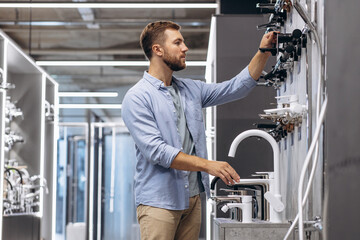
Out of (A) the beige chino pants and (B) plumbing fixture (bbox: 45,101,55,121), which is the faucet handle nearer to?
(A) the beige chino pants

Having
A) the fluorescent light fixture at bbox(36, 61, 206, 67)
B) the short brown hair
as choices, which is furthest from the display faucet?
the fluorescent light fixture at bbox(36, 61, 206, 67)

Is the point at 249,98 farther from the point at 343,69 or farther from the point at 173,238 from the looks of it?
the point at 343,69

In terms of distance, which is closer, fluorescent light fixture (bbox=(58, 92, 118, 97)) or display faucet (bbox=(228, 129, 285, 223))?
display faucet (bbox=(228, 129, 285, 223))

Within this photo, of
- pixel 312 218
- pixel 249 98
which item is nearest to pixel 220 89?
pixel 312 218

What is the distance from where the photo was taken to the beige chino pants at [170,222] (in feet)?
7.22

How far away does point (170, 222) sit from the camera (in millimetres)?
2221

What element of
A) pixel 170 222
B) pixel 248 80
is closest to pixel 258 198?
pixel 248 80

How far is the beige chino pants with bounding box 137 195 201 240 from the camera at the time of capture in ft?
7.22

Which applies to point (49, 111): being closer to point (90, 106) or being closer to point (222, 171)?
point (90, 106)

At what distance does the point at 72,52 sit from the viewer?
367 inches

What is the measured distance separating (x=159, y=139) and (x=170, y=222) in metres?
0.30

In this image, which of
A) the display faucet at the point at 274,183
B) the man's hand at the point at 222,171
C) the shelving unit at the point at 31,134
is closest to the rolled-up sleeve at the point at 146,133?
the man's hand at the point at 222,171

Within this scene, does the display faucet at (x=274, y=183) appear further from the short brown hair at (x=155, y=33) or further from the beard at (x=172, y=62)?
the short brown hair at (x=155, y=33)

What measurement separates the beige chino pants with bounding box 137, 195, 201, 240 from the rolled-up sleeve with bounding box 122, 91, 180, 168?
18cm
